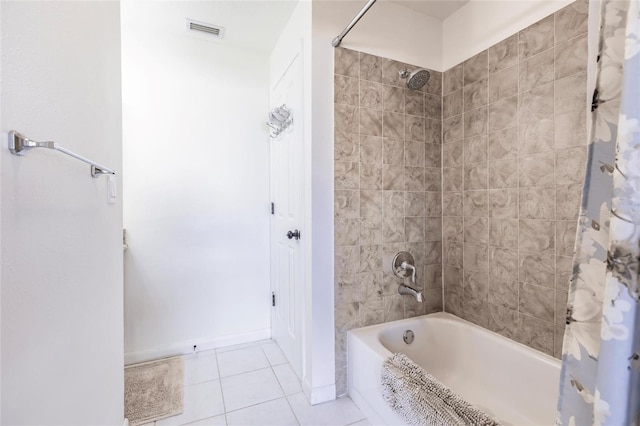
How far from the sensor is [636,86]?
0.44 m

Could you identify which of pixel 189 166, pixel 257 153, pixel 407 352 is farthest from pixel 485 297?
pixel 189 166

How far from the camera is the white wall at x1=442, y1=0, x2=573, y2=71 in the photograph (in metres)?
1.46

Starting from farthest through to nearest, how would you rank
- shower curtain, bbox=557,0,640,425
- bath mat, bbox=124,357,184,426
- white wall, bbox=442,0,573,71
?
bath mat, bbox=124,357,184,426 < white wall, bbox=442,0,573,71 < shower curtain, bbox=557,0,640,425

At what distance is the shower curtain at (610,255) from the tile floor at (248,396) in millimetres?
1358

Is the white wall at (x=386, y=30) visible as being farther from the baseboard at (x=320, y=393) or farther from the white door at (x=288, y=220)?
the baseboard at (x=320, y=393)

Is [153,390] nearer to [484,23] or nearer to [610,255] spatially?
[610,255]

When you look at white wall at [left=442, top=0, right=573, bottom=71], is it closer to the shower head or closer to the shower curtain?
the shower head

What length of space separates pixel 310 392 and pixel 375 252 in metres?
0.94

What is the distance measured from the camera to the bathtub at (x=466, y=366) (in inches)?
53.7

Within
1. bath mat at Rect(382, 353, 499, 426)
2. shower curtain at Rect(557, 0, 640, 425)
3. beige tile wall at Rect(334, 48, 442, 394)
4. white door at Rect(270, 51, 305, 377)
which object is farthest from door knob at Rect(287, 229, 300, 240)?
shower curtain at Rect(557, 0, 640, 425)

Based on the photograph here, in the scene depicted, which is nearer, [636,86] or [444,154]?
[636,86]

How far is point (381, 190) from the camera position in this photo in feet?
5.90

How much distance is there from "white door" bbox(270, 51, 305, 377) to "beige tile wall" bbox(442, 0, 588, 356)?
1.08 m

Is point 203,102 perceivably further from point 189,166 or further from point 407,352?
point 407,352
